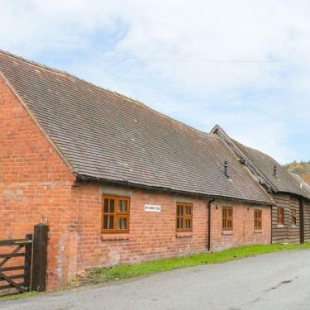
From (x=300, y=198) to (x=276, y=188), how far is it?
6.50 m

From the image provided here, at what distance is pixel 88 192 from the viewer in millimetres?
13461

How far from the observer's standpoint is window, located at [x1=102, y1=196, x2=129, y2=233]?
46.7 feet

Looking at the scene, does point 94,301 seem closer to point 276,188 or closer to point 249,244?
point 249,244

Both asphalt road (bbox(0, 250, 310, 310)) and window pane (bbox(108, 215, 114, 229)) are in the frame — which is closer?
asphalt road (bbox(0, 250, 310, 310))

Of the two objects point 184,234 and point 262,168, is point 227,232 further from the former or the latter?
point 262,168

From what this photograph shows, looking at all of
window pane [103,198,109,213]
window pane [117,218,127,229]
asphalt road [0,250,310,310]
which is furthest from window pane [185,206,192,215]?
window pane [103,198,109,213]

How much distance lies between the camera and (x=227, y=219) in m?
22.2

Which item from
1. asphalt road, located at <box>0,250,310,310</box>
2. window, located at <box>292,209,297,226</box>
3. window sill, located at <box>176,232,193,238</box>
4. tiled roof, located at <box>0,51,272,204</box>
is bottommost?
asphalt road, located at <box>0,250,310,310</box>

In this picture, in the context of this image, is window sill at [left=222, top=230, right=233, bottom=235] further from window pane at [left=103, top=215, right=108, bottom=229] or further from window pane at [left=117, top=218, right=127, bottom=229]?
window pane at [left=103, top=215, right=108, bottom=229]

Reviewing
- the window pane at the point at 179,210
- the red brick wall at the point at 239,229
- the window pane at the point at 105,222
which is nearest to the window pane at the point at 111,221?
the window pane at the point at 105,222

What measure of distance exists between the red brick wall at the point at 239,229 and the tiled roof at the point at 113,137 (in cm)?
63

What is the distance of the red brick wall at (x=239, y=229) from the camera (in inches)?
821

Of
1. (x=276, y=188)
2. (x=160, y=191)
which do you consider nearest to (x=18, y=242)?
(x=160, y=191)

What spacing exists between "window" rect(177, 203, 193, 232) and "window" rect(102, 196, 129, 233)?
3.45 m
